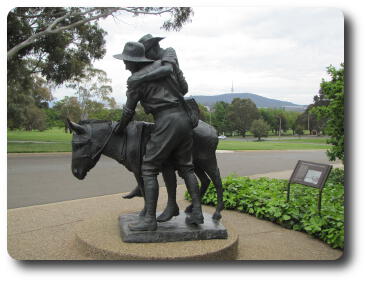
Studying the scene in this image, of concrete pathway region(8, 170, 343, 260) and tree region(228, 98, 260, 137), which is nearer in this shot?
concrete pathway region(8, 170, 343, 260)

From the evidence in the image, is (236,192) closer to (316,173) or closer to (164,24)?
(316,173)

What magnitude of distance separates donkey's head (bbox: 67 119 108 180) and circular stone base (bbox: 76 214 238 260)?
0.86 meters

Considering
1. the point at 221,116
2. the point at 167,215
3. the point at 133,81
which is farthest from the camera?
the point at 221,116

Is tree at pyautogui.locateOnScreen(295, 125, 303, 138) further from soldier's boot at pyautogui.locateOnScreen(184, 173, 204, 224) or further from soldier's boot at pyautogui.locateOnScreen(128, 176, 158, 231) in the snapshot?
soldier's boot at pyautogui.locateOnScreen(128, 176, 158, 231)

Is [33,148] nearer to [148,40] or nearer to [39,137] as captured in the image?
[39,137]

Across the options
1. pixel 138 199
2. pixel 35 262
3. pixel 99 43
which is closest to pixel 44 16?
pixel 99 43

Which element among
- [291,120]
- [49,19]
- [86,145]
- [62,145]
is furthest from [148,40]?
[291,120]

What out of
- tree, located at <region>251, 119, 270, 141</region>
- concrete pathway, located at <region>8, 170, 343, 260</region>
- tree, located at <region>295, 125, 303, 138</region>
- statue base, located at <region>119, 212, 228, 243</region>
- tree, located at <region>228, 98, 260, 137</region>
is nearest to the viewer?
statue base, located at <region>119, 212, 228, 243</region>

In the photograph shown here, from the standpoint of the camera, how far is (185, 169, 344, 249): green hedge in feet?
16.5

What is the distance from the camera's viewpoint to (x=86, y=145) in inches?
179

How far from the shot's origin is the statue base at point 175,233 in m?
4.22

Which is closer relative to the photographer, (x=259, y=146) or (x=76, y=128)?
(x=76, y=128)

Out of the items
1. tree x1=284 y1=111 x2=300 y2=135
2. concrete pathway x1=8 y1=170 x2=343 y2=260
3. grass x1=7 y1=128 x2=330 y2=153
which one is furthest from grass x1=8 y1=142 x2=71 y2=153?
tree x1=284 y1=111 x2=300 y2=135

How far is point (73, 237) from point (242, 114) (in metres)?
46.3
